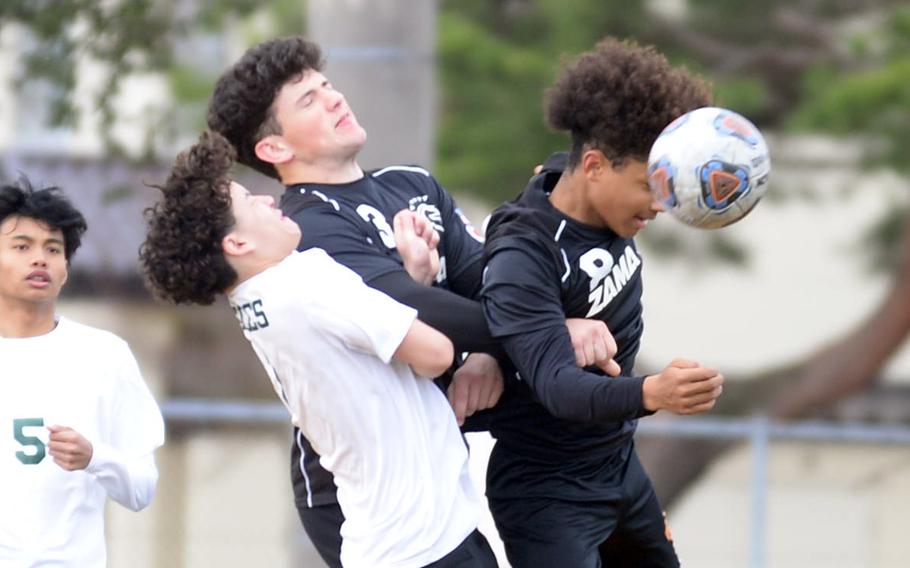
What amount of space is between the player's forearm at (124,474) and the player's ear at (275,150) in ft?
3.24

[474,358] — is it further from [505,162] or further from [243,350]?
[243,350]

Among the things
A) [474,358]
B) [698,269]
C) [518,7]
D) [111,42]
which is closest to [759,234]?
[698,269]

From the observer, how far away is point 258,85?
4.55 meters

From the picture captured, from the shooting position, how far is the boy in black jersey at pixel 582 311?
4.10 metres

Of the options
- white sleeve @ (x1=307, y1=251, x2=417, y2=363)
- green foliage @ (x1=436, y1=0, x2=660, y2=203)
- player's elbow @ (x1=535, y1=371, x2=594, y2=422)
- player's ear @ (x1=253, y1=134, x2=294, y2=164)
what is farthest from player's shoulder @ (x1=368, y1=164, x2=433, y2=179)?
green foliage @ (x1=436, y1=0, x2=660, y2=203)

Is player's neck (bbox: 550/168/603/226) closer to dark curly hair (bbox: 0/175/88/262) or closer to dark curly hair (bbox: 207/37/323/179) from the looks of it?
dark curly hair (bbox: 207/37/323/179)

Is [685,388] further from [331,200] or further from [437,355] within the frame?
[331,200]

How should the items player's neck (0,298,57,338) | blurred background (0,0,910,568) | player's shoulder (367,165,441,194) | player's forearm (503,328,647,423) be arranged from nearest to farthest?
player's forearm (503,328,647,423) < player's shoulder (367,165,441,194) < player's neck (0,298,57,338) < blurred background (0,0,910,568)

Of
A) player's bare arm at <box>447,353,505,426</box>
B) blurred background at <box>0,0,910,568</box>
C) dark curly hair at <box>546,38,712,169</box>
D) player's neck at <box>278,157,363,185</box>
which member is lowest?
blurred background at <box>0,0,910,568</box>

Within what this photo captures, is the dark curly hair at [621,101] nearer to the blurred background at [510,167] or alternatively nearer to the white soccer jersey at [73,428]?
the white soccer jersey at [73,428]

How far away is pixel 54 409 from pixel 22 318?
0.31 meters

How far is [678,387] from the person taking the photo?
12.3ft

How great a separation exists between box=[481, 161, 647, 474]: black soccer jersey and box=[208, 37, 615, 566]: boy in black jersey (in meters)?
0.12

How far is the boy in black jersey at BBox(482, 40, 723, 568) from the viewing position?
4.10 meters
